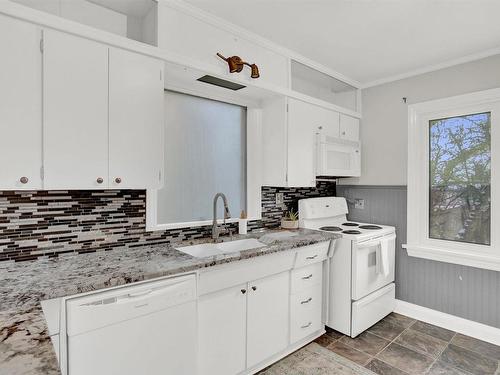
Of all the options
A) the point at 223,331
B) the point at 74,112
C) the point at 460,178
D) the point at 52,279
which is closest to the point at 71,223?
the point at 52,279

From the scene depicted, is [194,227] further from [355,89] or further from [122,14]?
[355,89]

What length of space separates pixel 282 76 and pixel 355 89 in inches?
53.5

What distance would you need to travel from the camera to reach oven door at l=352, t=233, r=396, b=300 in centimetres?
257

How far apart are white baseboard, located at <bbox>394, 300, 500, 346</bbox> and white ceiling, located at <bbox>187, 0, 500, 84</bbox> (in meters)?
2.41

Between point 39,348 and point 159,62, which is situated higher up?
point 159,62

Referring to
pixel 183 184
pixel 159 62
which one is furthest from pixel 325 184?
pixel 159 62

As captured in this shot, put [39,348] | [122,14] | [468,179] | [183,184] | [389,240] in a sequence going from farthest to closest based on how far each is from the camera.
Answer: [389,240]
[468,179]
[183,184]
[122,14]
[39,348]

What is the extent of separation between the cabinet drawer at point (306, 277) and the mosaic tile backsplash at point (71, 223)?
0.95 meters

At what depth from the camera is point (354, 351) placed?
241 centimetres

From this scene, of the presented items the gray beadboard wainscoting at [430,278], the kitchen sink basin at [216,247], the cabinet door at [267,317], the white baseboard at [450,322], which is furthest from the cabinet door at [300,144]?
the white baseboard at [450,322]

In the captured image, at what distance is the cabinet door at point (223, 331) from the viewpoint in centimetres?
177

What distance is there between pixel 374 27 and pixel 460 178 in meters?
1.69

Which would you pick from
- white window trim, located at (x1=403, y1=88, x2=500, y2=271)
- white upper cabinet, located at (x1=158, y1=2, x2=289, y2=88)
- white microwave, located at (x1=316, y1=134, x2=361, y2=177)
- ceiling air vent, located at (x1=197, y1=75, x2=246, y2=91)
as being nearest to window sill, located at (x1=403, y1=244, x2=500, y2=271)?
white window trim, located at (x1=403, y1=88, x2=500, y2=271)

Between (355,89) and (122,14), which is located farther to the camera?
(355,89)
